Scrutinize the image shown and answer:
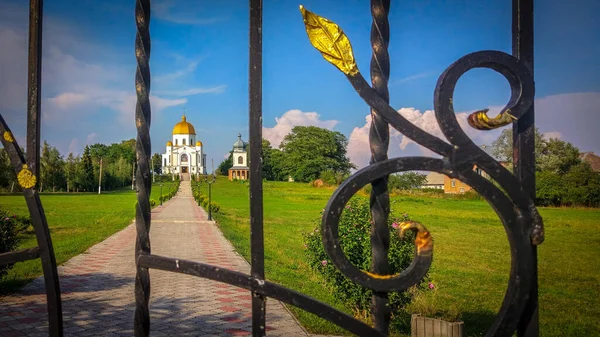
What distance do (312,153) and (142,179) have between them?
4869 cm

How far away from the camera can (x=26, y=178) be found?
132 cm

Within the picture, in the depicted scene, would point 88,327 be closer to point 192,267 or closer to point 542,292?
point 192,267

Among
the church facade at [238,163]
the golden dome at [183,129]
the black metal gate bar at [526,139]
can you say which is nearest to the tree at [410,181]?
the church facade at [238,163]

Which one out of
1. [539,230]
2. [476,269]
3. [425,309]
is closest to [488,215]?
[476,269]

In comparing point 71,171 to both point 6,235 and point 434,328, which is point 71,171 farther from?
point 434,328

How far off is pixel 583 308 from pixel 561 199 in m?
21.7

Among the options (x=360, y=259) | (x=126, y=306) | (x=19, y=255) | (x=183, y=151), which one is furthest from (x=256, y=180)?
(x=183, y=151)

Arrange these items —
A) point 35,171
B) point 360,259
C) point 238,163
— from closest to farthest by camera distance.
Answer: point 35,171 < point 360,259 < point 238,163

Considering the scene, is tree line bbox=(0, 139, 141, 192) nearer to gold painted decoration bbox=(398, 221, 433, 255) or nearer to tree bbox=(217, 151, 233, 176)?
tree bbox=(217, 151, 233, 176)

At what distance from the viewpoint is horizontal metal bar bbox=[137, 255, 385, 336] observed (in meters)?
1.12

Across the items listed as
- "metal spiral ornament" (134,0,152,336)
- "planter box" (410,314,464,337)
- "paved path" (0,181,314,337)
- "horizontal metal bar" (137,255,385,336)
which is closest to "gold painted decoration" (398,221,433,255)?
"horizontal metal bar" (137,255,385,336)

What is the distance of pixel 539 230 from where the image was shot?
1.13 meters

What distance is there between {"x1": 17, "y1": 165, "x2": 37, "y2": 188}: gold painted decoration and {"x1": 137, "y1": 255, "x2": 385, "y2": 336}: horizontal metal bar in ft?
1.47

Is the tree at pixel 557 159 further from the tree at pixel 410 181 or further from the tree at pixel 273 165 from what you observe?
the tree at pixel 273 165
